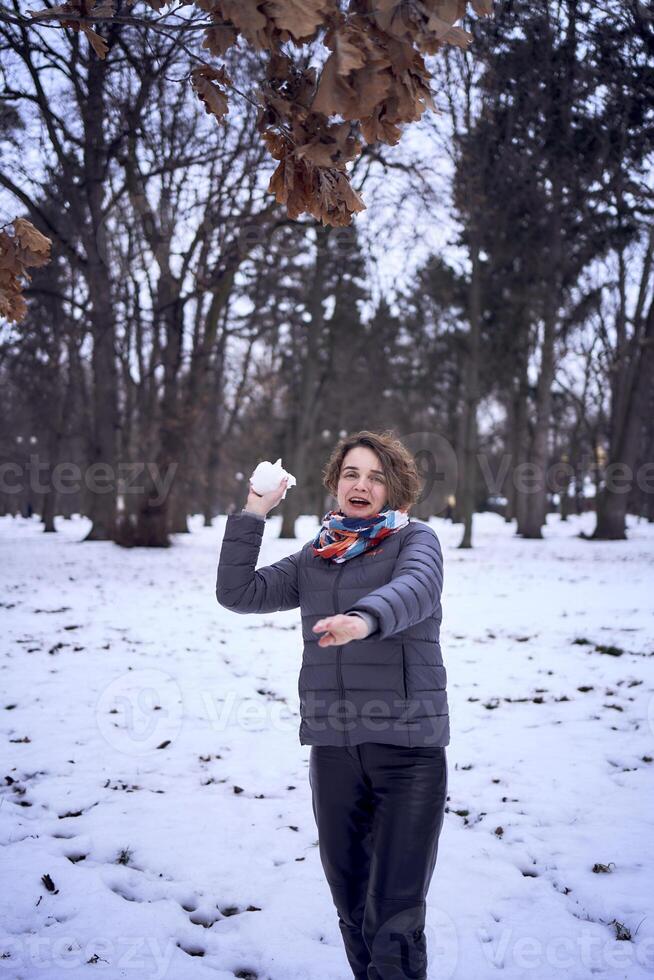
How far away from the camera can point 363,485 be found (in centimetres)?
243

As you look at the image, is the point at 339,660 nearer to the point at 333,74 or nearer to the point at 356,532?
the point at 356,532

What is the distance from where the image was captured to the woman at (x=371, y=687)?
203 cm

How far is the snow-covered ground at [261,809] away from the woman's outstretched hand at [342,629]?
5.14ft

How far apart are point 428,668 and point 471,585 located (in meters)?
10.0

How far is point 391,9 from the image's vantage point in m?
1.87

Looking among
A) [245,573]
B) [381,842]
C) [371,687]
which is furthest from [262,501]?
[381,842]

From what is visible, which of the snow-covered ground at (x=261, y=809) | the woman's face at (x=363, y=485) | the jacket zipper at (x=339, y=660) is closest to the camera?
the jacket zipper at (x=339, y=660)

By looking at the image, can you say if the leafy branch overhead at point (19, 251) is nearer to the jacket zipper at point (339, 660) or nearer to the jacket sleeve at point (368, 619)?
the jacket zipper at point (339, 660)

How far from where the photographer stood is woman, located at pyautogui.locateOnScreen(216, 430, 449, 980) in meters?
2.03

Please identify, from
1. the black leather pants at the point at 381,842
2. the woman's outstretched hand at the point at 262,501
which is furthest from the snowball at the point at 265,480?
the black leather pants at the point at 381,842

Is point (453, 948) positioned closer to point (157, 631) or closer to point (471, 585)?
point (157, 631)

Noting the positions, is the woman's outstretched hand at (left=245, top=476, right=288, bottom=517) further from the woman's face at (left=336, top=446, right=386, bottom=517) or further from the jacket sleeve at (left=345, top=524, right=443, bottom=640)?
the jacket sleeve at (left=345, top=524, right=443, bottom=640)

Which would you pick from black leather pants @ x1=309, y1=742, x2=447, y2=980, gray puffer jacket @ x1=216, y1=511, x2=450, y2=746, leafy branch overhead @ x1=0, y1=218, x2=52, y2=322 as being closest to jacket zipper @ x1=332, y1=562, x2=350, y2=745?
gray puffer jacket @ x1=216, y1=511, x2=450, y2=746

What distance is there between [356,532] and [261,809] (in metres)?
2.26
